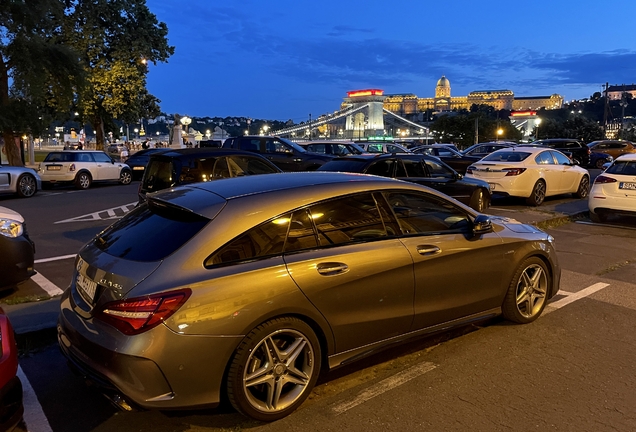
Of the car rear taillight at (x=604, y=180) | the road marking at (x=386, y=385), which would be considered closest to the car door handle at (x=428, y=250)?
the road marking at (x=386, y=385)

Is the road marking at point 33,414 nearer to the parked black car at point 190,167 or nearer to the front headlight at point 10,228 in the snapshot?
the front headlight at point 10,228

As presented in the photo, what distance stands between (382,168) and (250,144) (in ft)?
23.9

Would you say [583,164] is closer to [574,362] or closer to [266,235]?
[574,362]

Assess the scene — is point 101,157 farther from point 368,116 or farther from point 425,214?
point 368,116

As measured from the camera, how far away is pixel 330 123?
17075cm

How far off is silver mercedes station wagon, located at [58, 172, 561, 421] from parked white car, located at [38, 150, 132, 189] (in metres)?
17.7

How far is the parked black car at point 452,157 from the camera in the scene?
19891 millimetres

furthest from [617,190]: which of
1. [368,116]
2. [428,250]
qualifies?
[368,116]

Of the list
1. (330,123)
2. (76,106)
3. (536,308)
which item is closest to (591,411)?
(536,308)

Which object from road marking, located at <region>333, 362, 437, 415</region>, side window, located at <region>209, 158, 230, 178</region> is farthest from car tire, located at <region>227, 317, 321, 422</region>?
side window, located at <region>209, 158, 230, 178</region>

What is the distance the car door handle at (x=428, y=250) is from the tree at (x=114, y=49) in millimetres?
29776

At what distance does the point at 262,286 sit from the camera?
3.25 metres

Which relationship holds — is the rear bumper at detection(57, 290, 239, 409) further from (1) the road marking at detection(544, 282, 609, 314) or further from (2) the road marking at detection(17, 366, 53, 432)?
(1) the road marking at detection(544, 282, 609, 314)

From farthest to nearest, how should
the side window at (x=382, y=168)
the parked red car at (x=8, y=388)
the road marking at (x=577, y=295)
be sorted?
the side window at (x=382, y=168) < the road marking at (x=577, y=295) < the parked red car at (x=8, y=388)
